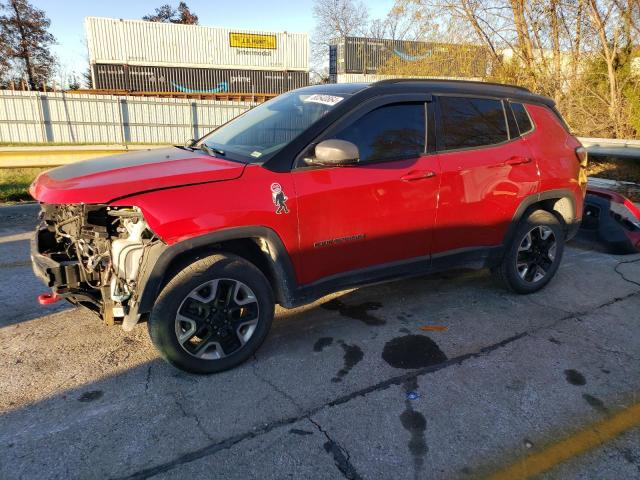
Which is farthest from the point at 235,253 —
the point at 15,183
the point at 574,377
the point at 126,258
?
the point at 15,183

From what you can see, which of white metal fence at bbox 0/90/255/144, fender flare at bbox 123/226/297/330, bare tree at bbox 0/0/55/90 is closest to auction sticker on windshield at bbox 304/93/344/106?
fender flare at bbox 123/226/297/330

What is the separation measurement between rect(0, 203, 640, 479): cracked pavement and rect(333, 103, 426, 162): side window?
4.41 feet

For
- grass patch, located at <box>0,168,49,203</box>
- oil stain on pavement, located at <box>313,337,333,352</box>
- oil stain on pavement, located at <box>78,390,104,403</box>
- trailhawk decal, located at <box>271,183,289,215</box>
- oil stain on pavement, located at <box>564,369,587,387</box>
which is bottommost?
oil stain on pavement, located at <box>564,369,587,387</box>

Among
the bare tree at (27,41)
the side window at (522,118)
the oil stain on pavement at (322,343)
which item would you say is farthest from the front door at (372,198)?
the bare tree at (27,41)

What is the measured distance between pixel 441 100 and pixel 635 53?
11667 millimetres

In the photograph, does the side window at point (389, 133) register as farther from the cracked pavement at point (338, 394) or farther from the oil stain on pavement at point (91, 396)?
the oil stain on pavement at point (91, 396)

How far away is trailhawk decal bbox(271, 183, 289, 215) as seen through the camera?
9.72 ft

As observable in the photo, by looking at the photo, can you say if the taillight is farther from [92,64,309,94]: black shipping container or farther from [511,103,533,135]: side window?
[92,64,309,94]: black shipping container

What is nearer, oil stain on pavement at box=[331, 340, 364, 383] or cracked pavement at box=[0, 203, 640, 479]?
cracked pavement at box=[0, 203, 640, 479]

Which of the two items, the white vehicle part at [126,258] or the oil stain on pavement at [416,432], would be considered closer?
the oil stain on pavement at [416,432]

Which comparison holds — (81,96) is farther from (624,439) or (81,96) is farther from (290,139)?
(624,439)

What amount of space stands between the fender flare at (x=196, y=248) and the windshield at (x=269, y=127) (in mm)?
519

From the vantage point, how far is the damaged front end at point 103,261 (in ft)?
9.27

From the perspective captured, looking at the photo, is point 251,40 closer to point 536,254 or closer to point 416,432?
point 536,254
